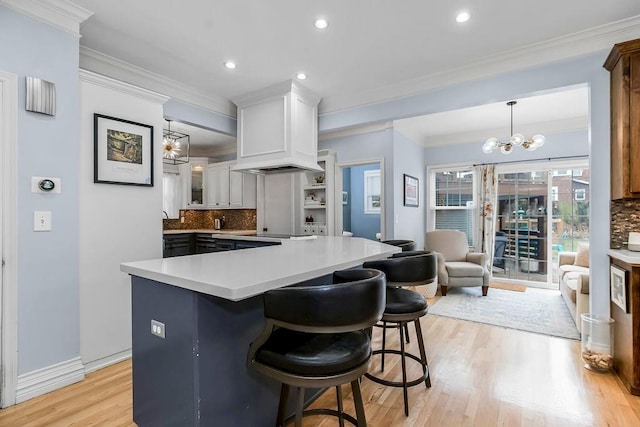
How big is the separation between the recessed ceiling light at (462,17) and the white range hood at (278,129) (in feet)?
5.44

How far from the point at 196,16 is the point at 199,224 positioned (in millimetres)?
4734

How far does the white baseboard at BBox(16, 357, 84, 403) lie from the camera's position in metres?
1.97

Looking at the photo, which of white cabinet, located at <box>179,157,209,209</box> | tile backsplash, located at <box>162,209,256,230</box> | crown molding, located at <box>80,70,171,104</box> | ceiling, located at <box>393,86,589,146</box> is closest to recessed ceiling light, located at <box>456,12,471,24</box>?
ceiling, located at <box>393,86,589,146</box>

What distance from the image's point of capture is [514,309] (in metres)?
3.89

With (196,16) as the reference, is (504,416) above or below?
below

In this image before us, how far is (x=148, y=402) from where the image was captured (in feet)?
5.01

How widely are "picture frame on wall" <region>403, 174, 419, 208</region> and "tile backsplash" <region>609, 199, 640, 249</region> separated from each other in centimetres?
254

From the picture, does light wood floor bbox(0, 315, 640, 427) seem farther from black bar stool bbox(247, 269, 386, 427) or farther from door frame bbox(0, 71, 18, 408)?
black bar stool bbox(247, 269, 386, 427)

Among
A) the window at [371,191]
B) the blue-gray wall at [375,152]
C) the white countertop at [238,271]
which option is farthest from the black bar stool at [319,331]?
the window at [371,191]

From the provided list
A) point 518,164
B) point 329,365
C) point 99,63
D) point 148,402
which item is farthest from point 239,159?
point 518,164

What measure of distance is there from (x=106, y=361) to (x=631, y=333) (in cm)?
375

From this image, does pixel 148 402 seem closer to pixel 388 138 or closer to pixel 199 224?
pixel 388 138

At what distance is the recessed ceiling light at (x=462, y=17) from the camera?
7.41 feet

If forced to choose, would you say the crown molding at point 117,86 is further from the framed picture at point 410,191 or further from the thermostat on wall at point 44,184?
the framed picture at point 410,191
